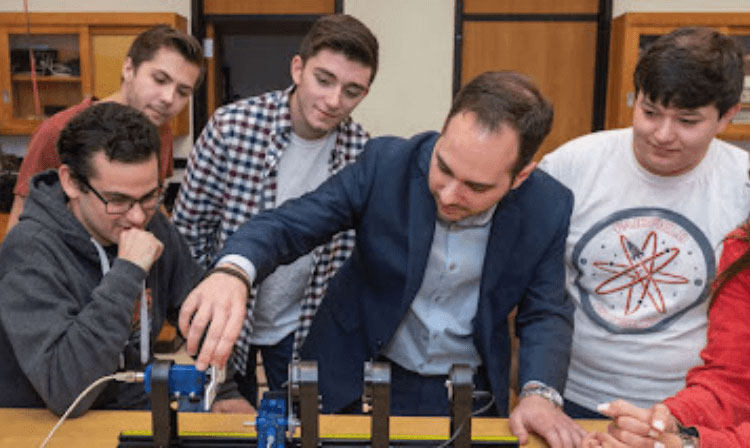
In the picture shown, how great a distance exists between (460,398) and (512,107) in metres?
0.52

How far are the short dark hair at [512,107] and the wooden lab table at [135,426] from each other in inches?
19.0

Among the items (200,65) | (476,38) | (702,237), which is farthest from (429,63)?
(702,237)

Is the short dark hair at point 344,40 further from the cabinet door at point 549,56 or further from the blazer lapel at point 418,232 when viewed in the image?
the cabinet door at point 549,56

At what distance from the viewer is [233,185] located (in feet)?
5.71

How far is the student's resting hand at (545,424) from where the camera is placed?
3.60 ft

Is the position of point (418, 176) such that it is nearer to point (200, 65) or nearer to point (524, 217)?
point (524, 217)

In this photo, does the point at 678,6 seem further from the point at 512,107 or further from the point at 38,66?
the point at 38,66

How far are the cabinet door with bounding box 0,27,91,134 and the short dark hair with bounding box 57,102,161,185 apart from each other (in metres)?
3.09

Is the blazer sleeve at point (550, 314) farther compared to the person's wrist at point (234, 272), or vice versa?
the blazer sleeve at point (550, 314)

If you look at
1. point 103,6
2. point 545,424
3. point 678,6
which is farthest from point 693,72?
point 103,6

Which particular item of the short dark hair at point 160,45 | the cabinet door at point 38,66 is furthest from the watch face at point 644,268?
the cabinet door at point 38,66

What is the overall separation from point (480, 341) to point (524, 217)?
0.90 ft

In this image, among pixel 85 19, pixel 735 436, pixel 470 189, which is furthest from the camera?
pixel 85 19

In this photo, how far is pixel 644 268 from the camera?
1385mm
